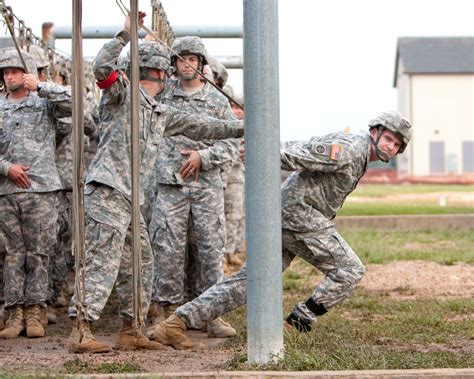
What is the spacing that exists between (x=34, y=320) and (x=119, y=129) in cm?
198

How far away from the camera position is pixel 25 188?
9.52m

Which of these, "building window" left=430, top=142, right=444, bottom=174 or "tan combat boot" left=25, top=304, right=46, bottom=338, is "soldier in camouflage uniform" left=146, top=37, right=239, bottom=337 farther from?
"building window" left=430, top=142, right=444, bottom=174

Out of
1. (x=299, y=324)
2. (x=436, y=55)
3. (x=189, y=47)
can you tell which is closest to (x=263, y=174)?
(x=299, y=324)

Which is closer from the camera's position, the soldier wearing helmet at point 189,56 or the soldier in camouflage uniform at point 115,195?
the soldier in camouflage uniform at point 115,195

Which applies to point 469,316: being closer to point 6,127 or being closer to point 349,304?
point 349,304

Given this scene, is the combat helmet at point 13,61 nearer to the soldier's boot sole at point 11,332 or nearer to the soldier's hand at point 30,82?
the soldier's hand at point 30,82

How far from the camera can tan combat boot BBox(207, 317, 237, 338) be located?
9.09 m

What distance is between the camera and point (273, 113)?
6965 mm

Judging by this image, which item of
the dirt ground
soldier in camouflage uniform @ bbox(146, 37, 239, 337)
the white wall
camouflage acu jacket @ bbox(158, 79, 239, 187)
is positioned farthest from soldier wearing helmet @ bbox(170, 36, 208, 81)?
the white wall

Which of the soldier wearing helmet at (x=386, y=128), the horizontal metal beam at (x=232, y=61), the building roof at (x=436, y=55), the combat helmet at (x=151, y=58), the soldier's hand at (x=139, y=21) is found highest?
the building roof at (x=436, y=55)

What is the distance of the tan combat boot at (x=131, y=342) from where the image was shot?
818cm

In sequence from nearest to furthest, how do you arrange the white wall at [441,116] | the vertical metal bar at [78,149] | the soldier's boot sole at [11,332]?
the vertical metal bar at [78,149] → the soldier's boot sole at [11,332] → the white wall at [441,116]

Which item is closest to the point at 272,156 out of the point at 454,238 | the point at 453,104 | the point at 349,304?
the point at 349,304

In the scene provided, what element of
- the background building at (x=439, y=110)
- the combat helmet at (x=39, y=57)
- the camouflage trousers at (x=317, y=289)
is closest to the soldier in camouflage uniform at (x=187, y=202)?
the camouflage trousers at (x=317, y=289)
